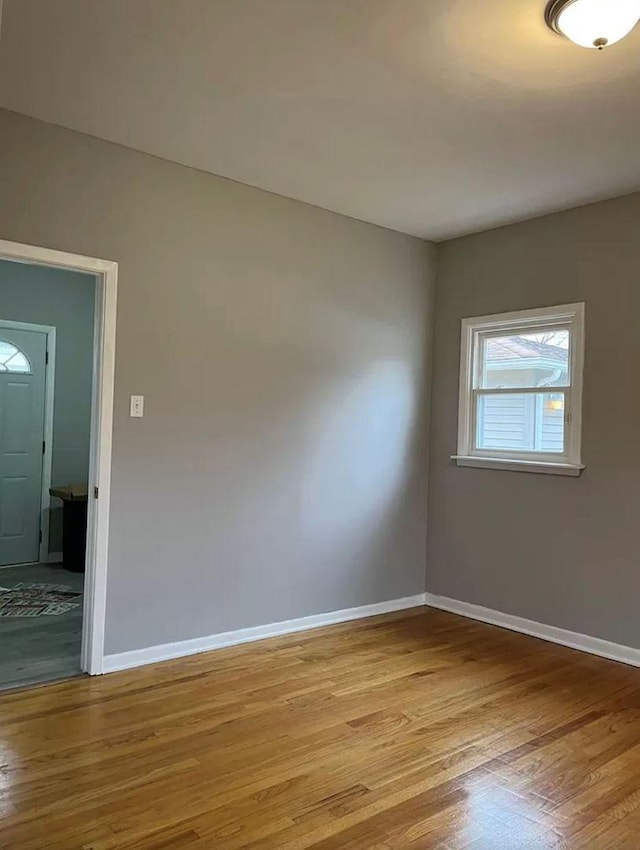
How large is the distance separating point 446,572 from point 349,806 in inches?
101

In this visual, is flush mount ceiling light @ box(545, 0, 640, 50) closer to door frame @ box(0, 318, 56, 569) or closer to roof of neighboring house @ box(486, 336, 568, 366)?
roof of neighboring house @ box(486, 336, 568, 366)

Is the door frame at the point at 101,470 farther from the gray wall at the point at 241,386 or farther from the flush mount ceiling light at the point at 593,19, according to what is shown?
the flush mount ceiling light at the point at 593,19

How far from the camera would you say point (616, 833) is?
6.87ft

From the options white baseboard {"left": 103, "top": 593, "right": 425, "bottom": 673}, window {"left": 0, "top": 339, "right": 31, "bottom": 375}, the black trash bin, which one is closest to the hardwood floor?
white baseboard {"left": 103, "top": 593, "right": 425, "bottom": 673}

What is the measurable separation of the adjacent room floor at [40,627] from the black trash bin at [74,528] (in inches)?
4.7

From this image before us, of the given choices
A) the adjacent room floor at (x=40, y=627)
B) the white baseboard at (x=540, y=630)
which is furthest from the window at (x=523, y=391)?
the adjacent room floor at (x=40, y=627)

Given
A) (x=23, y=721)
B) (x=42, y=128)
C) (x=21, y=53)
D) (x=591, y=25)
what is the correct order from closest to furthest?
1. (x=591, y=25)
2. (x=21, y=53)
3. (x=23, y=721)
4. (x=42, y=128)

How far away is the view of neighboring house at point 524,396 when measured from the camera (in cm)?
408

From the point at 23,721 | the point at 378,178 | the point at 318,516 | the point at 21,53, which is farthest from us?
the point at 318,516

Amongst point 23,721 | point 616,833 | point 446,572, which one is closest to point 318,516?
point 446,572

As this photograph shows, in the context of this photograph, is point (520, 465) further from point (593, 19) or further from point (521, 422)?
point (593, 19)

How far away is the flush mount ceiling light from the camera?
2.00 m

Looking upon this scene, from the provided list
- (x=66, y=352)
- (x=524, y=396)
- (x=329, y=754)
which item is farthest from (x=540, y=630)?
(x=66, y=352)

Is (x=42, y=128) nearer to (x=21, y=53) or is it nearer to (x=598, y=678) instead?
(x=21, y=53)
